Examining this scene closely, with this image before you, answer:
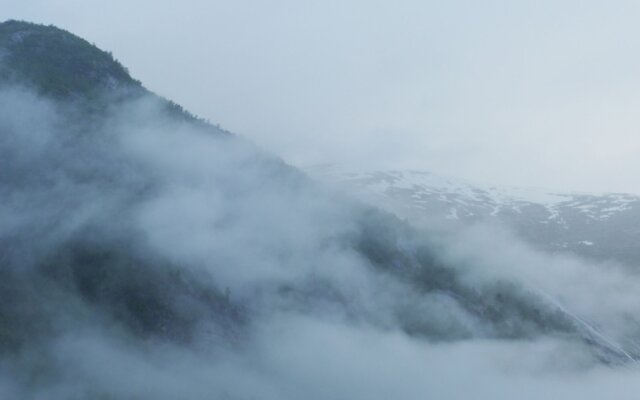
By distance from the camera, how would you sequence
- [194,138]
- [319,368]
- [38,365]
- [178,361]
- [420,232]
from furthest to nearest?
[420,232] < [194,138] < [319,368] < [178,361] < [38,365]

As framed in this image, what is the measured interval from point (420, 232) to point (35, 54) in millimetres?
91953

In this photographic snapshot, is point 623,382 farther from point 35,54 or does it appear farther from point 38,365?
point 35,54

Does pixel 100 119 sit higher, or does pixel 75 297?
pixel 100 119

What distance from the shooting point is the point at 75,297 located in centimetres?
10000

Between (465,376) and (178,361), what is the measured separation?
5351 cm

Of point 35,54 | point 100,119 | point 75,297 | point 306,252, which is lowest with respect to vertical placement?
point 75,297

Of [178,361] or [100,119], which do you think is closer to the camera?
[178,361]

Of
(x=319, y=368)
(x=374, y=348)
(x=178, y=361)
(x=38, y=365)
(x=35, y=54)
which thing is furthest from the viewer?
(x=35, y=54)

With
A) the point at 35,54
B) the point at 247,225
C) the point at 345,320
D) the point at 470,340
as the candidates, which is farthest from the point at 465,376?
the point at 35,54

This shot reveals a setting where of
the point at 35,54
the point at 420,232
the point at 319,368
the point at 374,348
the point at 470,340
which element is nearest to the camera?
the point at 319,368

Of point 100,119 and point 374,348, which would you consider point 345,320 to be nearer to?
point 374,348

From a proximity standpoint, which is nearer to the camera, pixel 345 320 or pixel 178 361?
pixel 178 361

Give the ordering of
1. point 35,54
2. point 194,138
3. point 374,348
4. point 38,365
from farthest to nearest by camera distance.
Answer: point 194,138 → point 35,54 → point 374,348 → point 38,365

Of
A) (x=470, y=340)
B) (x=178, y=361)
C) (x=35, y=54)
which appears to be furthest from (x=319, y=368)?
(x=35, y=54)
